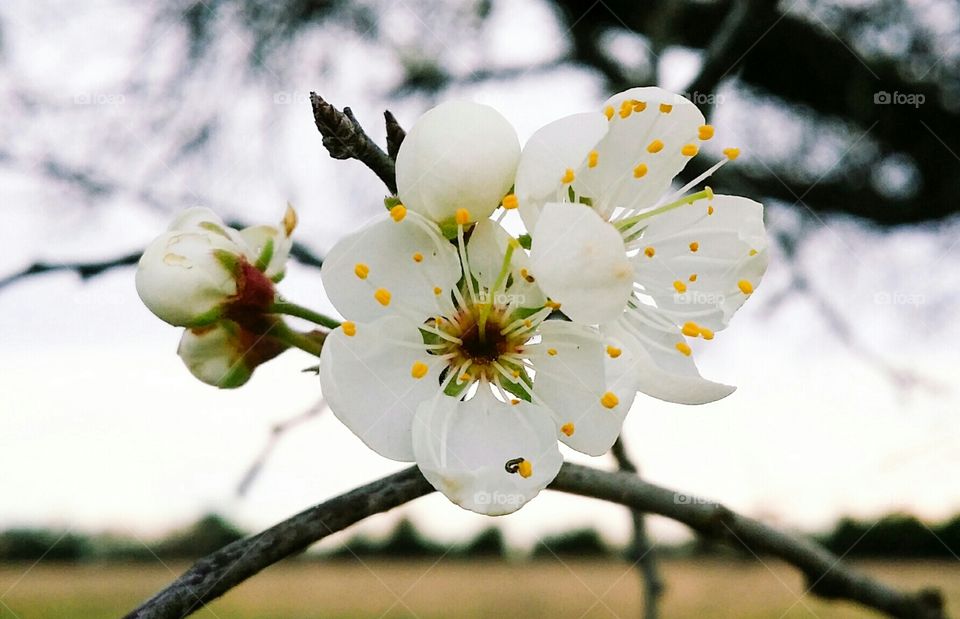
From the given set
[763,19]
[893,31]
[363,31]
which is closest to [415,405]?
[763,19]

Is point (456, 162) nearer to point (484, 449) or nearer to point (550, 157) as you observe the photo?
point (550, 157)

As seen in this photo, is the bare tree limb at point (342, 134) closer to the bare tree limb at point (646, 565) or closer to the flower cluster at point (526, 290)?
the flower cluster at point (526, 290)

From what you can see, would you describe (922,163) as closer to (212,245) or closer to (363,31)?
(363,31)

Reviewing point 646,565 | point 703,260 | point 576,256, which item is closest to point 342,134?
point 576,256

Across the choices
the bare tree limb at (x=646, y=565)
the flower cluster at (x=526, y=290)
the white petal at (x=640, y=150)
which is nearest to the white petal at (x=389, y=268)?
the flower cluster at (x=526, y=290)

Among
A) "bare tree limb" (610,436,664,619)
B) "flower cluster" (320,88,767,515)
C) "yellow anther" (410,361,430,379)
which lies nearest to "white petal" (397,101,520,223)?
"flower cluster" (320,88,767,515)

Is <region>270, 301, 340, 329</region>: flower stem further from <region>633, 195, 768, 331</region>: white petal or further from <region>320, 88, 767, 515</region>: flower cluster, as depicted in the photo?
<region>633, 195, 768, 331</region>: white petal
